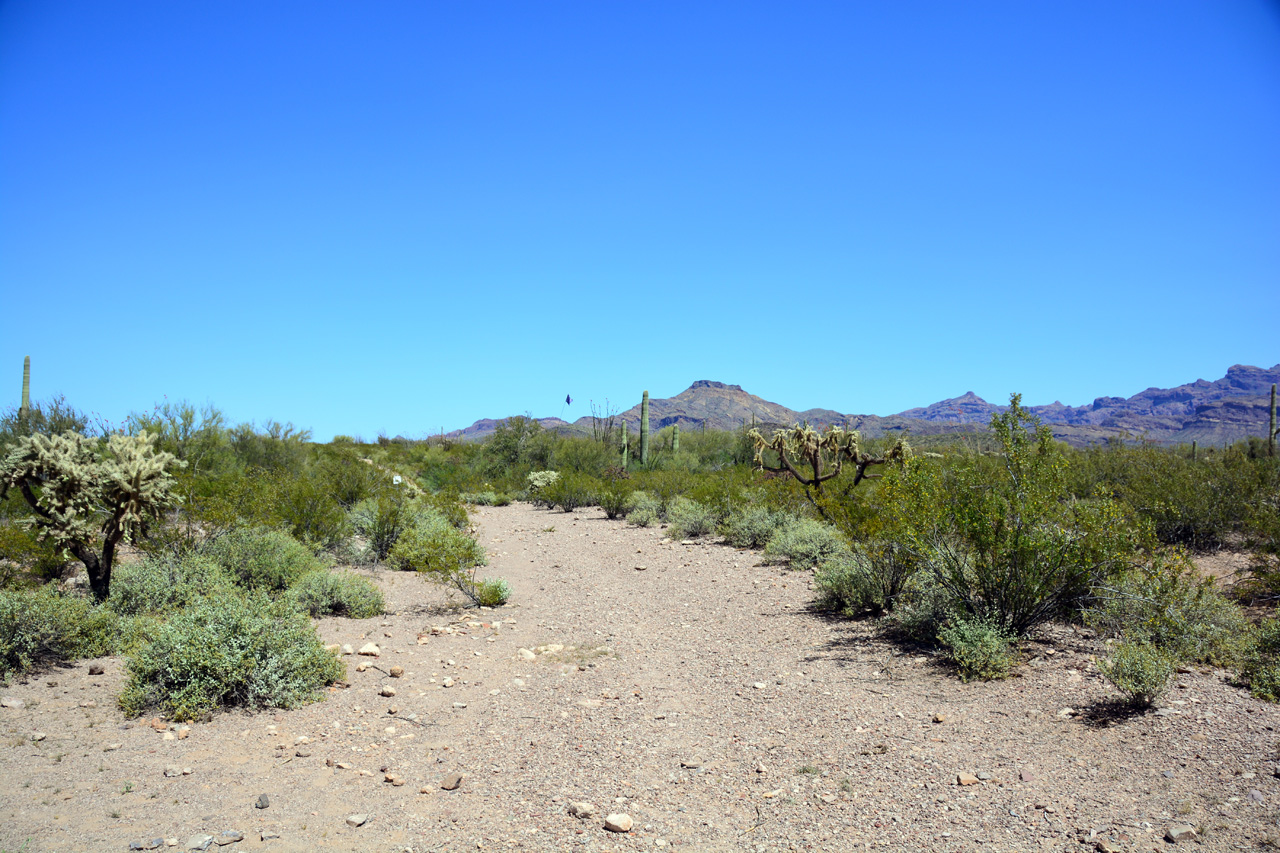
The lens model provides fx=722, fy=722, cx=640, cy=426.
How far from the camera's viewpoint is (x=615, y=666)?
7.88 metres

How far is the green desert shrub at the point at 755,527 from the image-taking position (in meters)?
15.4

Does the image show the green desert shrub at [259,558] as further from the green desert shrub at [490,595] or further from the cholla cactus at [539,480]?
the cholla cactus at [539,480]

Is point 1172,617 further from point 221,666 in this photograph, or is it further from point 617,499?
point 617,499

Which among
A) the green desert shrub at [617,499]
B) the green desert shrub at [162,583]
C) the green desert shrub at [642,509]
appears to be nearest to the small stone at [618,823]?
the green desert shrub at [162,583]

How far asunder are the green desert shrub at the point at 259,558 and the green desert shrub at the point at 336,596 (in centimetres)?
40

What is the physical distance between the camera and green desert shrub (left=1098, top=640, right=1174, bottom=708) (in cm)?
534

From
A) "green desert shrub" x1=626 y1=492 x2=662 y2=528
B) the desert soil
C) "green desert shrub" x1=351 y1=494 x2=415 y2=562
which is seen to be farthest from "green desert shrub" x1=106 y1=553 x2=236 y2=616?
"green desert shrub" x1=626 y1=492 x2=662 y2=528

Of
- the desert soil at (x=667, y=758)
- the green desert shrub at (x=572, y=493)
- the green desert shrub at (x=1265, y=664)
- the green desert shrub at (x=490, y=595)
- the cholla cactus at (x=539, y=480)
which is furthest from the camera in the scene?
the cholla cactus at (x=539, y=480)

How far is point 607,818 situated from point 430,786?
1.34 meters

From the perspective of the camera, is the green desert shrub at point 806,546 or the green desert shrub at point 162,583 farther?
the green desert shrub at point 806,546

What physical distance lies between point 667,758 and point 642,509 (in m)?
15.5

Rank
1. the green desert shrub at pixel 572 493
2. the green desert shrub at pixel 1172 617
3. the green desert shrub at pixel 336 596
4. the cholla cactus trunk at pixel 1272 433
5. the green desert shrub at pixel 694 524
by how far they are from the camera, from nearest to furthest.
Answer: the green desert shrub at pixel 1172 617 < the green desert shrub at pixel 336 596 < the green desert shrub at pixel 694 524 < the green desert shrub at pixel 572 493 < the cholla cactus trunk at pixel 1272 433

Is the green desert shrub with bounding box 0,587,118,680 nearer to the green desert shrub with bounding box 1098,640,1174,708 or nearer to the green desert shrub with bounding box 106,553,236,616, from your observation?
the green desert shrub with bounding box 106,553,236,616

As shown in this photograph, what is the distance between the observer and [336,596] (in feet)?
31.3
